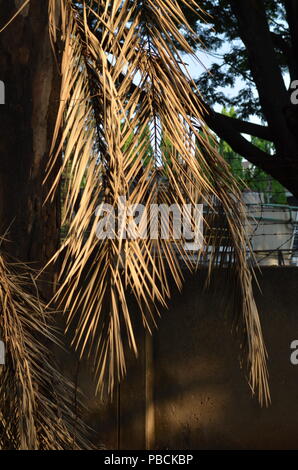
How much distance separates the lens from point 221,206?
340cm

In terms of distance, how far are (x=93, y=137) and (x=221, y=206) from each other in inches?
32.3

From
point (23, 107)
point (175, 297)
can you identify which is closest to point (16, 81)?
point (23, 107)

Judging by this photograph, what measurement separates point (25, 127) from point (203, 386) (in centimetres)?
310

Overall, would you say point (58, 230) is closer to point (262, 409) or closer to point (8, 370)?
point (8, 370)

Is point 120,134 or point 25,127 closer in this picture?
→ point 120,134

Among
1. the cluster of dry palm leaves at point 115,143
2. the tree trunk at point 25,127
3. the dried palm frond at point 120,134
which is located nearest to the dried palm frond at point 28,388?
the cluster of dry palm leaves at point 115,143

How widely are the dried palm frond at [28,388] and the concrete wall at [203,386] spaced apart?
2.80 metres

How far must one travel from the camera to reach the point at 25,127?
3.24 m

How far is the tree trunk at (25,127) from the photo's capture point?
3.21m

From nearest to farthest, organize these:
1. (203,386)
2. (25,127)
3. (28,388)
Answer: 1. (28,388)
2. (25,127)
3. (203,386)

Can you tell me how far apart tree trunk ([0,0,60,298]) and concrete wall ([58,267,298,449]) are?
261 cm

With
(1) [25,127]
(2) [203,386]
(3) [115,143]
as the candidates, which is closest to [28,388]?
(3) [115,143]

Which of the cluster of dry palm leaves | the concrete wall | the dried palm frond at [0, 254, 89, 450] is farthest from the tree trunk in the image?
the concrete wall

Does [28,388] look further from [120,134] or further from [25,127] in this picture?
[25,127]
